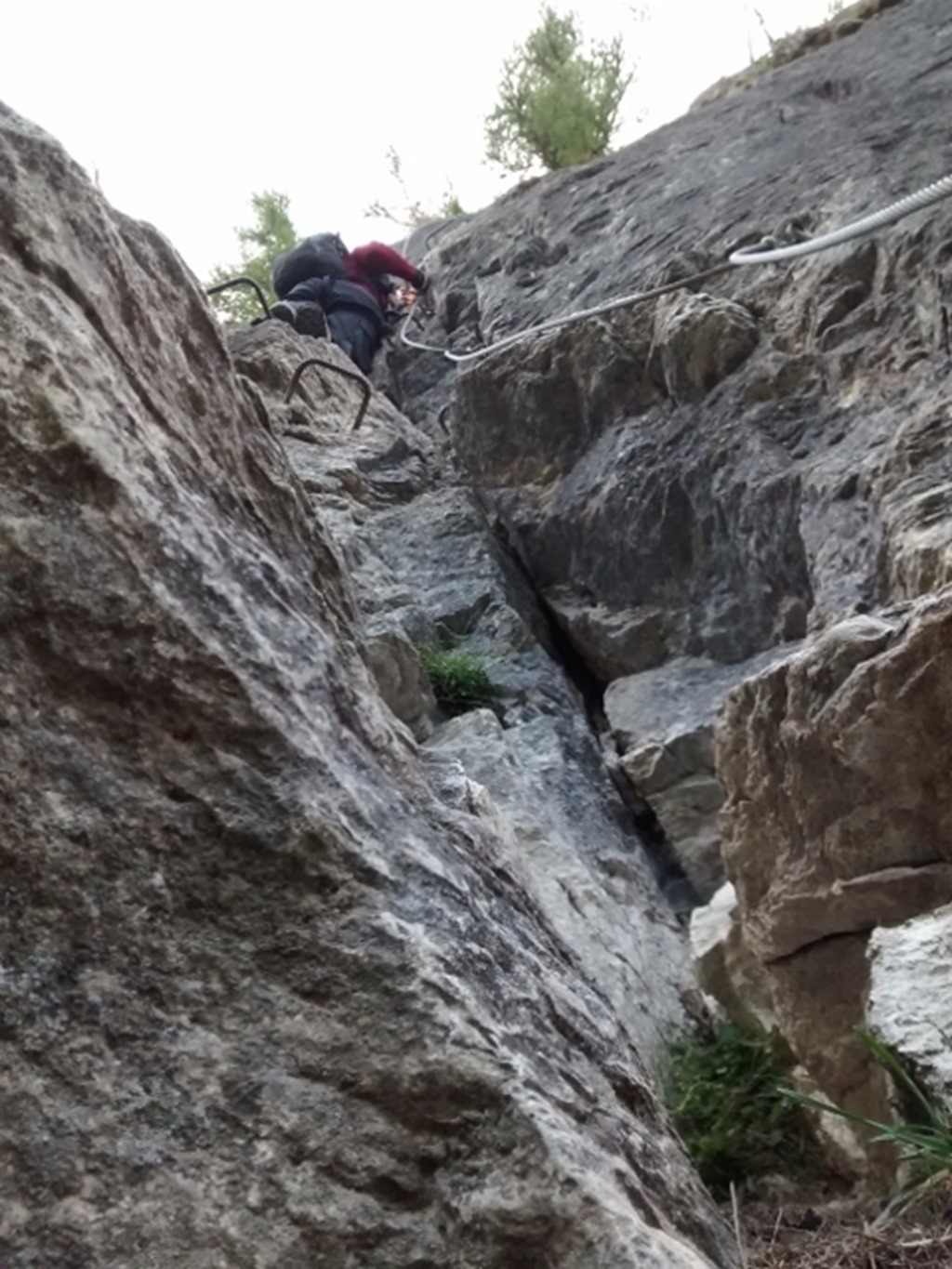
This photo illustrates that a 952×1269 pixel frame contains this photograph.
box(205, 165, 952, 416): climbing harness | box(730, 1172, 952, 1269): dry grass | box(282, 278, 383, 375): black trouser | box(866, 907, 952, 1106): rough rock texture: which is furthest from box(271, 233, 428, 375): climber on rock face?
box(730, 1172, 952, 1269): dry grass

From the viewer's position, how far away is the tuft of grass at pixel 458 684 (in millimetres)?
5543

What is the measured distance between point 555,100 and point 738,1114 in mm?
10964

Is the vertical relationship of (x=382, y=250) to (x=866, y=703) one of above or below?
above

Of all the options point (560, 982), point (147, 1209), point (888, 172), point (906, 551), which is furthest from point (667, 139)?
point (147, 1209)

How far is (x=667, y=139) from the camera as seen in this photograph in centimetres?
932

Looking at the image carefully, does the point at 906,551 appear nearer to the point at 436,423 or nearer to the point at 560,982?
the point at 560,982

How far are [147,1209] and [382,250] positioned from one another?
1011 centimetres

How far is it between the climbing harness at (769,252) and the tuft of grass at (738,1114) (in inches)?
124

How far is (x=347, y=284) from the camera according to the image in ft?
34.4

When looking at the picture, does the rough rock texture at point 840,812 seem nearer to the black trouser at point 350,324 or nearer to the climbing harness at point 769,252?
the climbing harness at point 769,252

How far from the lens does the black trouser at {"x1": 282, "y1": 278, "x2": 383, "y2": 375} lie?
10076 millimetres

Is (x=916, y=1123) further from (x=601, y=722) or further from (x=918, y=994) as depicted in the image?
(x=601, y=722)

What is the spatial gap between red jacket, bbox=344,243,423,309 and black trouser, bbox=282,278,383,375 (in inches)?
14.1

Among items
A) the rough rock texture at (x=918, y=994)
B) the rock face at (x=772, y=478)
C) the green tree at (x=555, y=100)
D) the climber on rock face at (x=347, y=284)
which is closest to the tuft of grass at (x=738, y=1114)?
the rock face at (x=772, y=478)
